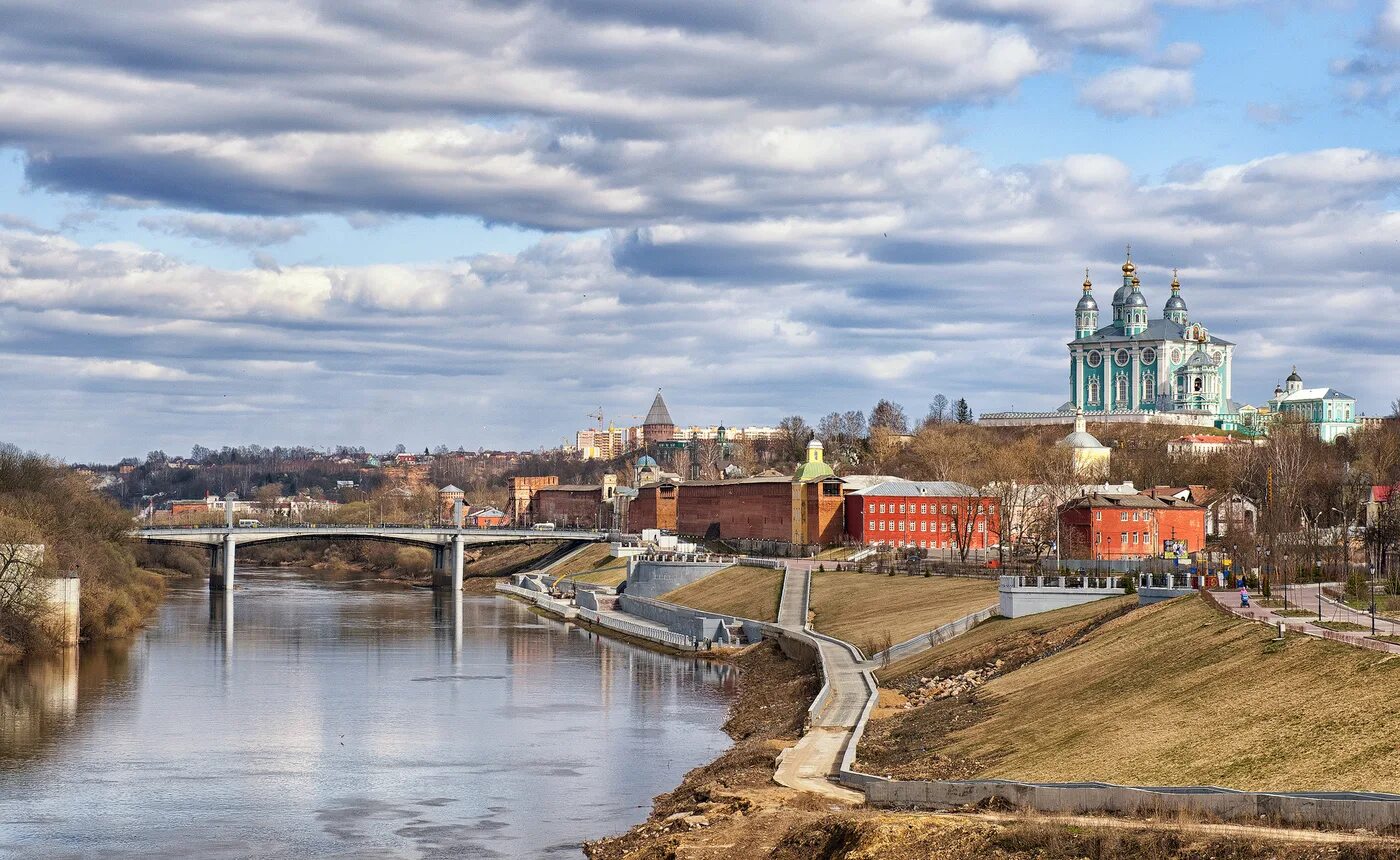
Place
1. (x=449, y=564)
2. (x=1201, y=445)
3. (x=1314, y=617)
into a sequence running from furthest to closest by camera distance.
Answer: (x=1201, y=445) → (x=449, y=564) → (x=1314, y=617)

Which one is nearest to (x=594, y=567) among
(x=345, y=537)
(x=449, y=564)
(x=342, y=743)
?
(x=449, y=564)

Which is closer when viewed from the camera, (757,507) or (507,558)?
(757,507)

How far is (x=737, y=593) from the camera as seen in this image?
4126 inches

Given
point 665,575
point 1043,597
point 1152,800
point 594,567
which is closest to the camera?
point 1152,800

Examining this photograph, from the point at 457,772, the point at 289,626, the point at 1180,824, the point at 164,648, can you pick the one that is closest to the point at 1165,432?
the point at 289,626

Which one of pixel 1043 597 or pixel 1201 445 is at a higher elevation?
pixel 1201 445

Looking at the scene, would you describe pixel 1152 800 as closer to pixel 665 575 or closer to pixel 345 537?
pixel 665 575

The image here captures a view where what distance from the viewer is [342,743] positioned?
56.7 metres

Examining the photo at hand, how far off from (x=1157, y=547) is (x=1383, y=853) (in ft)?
259

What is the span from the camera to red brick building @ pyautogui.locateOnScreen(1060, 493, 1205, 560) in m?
102

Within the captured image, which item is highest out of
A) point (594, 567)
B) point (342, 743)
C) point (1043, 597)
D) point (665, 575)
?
point (1043, 597)

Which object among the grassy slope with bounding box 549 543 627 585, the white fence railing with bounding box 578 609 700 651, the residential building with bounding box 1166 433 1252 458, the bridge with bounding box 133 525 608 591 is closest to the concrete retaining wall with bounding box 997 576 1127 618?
the white fence railing with bounding box 578 609 700 651

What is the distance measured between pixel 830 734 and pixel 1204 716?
40.8ft

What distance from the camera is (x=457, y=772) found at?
51562 mm
